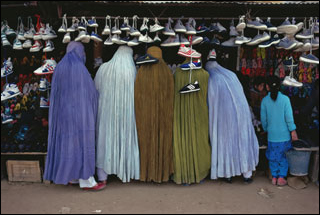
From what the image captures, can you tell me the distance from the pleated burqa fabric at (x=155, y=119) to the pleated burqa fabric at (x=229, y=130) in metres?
0.60

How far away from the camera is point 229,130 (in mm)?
3920

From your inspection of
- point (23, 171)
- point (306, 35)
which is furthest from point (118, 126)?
point (306, 35)

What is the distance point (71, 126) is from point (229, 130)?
2.13 metres

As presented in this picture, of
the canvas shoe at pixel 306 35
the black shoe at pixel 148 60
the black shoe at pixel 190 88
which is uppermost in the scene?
the canvas shoe at pixel 306 35

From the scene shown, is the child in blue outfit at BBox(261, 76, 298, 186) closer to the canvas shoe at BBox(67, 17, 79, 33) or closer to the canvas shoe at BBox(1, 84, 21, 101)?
the canvas shoe at BBox(67, 17, 79, 33)

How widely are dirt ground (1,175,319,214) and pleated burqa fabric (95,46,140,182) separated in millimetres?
331

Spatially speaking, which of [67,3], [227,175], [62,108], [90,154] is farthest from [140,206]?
[67,3]

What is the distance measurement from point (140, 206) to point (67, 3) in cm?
303

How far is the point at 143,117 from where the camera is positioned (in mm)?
3930

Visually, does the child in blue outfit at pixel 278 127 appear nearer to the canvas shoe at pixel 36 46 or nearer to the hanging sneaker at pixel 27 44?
the canvas shoe at pixel 36 46

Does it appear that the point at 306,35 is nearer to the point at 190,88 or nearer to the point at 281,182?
the point at 190,88

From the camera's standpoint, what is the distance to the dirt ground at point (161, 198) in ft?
11.5

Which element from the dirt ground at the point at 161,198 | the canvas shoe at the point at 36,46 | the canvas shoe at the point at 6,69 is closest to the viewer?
the dirt ground at the point at 161,198

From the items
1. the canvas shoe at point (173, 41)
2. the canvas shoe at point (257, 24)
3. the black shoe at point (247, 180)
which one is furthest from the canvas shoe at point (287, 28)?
the black shoe at point (247, 180)
